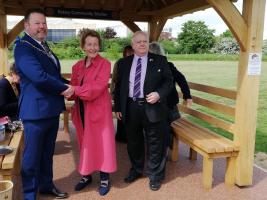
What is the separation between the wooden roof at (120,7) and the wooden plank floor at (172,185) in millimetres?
2908

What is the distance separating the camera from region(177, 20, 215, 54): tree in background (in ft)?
207

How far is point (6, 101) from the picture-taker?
4.89 meters

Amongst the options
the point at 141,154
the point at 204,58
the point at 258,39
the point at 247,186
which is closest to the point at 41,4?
the point at 141,154

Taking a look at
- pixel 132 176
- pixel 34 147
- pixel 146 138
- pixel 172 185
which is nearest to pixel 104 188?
pixel 132 176

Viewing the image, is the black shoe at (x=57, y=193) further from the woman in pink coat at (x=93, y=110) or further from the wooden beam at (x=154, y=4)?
the wooden beam at (x=154, y=4)

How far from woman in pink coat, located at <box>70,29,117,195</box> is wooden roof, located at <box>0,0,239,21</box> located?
2.95 m

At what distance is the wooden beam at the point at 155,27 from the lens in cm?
784

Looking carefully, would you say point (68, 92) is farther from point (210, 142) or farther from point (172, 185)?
point (210, 142)

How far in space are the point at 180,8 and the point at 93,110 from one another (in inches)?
136

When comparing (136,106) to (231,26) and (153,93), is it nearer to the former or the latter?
(153,93)

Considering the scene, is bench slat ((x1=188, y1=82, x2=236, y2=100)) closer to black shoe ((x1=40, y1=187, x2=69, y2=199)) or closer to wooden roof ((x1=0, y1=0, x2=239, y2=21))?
wooden roof ((x1=0, y1=0, x2=239, y2=21))

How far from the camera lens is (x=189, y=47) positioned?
2473 inches

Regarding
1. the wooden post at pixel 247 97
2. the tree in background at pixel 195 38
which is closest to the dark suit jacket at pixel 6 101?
the wooden post at pixel 247 97

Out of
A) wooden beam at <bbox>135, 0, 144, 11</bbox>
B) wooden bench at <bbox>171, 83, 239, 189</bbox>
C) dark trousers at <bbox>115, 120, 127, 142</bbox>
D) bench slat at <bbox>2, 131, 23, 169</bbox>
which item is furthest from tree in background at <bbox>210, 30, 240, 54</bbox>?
bench slat at <bbox>2, 131, 23, 169</bbox>
